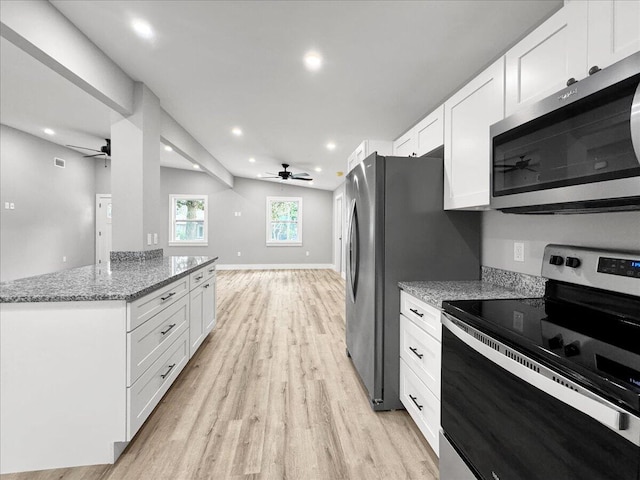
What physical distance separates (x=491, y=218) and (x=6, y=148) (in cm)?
749

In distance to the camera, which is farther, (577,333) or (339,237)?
(339,237)

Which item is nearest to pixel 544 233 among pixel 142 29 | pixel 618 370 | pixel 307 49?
pixel 618 370

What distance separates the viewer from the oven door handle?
0.63 metres

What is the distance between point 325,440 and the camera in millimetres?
1709

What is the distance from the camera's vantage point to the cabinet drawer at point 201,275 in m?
2.63

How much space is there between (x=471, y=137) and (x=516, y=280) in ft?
2.81

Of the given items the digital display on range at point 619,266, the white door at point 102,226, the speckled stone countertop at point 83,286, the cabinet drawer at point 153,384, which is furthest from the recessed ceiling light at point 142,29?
the white door at point 102,226

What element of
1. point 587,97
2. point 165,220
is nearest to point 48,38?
point 587,97

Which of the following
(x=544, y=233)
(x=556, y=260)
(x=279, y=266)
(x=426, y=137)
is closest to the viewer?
(x=556, y=260)

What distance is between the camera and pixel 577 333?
974 millimetres

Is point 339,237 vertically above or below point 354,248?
above

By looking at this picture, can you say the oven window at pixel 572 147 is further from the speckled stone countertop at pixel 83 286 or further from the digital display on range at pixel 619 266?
the speckled stone countertop at pixel 83 286

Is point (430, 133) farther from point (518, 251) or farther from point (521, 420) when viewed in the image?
point (521, 420)

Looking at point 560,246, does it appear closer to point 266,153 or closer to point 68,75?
point 68,75
